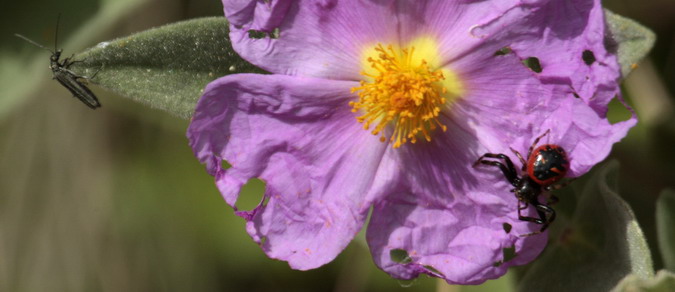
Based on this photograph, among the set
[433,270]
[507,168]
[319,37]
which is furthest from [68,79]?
[507,168]

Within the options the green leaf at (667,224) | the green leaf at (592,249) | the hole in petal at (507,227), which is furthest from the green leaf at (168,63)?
the green leaf at (667,224)

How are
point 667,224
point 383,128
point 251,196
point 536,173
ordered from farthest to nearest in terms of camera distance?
1. point 251,196
2. point 667,224
3. point 383,128
4. point 536,173

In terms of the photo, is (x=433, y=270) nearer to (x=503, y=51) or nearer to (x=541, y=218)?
(x=541, y=218)

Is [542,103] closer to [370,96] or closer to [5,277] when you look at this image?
[370,96]

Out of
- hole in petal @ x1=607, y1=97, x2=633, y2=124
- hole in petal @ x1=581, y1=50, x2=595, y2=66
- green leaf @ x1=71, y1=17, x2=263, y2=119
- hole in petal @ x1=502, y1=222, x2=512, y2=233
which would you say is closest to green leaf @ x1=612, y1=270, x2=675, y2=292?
hole in petal @ x1=502, y1=222, x2=512, y2=233

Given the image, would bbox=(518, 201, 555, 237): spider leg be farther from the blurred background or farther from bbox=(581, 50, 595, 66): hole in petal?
the blurred background

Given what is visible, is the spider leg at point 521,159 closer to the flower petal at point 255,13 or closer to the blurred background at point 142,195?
the flower petal at point 255,13

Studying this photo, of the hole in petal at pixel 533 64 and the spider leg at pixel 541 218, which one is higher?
the hole in petal at pixel 533 64
